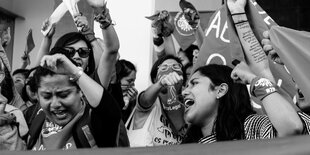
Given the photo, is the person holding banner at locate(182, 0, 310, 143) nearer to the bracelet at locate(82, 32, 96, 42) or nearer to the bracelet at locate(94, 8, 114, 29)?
the bracelet at locate(94, 8, 114, 29)

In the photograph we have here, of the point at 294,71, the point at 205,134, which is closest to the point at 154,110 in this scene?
the point at 205,134

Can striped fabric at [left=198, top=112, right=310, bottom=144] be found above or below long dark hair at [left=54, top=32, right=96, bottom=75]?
below

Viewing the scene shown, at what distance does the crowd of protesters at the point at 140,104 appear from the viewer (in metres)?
2.96

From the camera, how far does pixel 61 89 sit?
318 cm

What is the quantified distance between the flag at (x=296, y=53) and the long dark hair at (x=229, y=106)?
0.49 meters

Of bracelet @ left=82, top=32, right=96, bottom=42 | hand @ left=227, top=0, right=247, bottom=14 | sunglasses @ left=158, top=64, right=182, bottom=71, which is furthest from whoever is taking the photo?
sunglasses @ left=158, top=64, right=182, bottom=71

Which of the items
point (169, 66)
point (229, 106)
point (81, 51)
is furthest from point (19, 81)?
point (229, 106)

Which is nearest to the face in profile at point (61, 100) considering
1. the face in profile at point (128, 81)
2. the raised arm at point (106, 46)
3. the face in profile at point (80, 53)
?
the raised arm at point (106, 46)

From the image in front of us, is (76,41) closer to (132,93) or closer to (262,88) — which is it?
(132,93)

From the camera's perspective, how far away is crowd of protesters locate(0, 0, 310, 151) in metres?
2.96

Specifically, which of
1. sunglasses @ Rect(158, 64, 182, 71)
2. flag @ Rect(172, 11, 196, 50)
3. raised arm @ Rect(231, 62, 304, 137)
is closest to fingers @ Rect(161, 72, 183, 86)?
sunglasses @ Rect(158, 64, 182, 71)

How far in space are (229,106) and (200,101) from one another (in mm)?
152

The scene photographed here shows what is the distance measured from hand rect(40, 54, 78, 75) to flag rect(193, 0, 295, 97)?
912 mm

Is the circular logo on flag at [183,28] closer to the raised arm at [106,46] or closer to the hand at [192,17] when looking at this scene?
the hand at [192,17]
